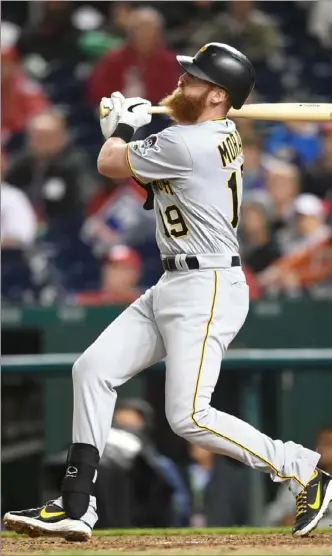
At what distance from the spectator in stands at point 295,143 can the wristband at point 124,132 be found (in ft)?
17.1

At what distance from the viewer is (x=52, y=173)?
9797 millimetres

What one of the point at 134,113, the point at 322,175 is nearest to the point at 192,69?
the point at 134,113

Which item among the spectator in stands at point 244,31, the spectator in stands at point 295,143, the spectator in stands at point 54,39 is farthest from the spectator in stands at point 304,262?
the spectator in stands at point 54,39

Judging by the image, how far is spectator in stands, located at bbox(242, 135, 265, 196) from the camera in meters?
9.27

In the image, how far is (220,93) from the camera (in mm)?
4426

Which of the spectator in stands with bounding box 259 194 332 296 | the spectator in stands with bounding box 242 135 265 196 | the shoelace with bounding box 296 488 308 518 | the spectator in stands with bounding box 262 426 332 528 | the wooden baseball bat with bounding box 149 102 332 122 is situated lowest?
the spectator in stands with bounding box 262 426 332 528

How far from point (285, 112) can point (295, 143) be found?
16.4ft

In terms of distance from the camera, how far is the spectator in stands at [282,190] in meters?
8.78

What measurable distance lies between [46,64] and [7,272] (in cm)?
273

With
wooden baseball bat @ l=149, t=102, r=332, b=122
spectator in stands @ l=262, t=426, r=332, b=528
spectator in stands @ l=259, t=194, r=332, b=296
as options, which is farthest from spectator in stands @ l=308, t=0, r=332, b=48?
wooden baseball bat @ l=149, t=102, r=332, b=122

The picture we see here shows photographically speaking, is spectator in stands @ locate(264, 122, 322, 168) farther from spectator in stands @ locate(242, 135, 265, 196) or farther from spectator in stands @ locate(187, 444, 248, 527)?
spectator in stands @ locate(187, 444, 248, 527)

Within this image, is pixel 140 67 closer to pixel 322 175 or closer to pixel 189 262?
pixel 322 175

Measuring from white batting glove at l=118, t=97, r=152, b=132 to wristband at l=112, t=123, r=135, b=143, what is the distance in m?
0.01

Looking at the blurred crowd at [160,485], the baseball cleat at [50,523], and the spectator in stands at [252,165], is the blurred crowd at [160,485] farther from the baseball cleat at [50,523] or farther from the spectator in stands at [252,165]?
the spectator in stands at [252,165]
